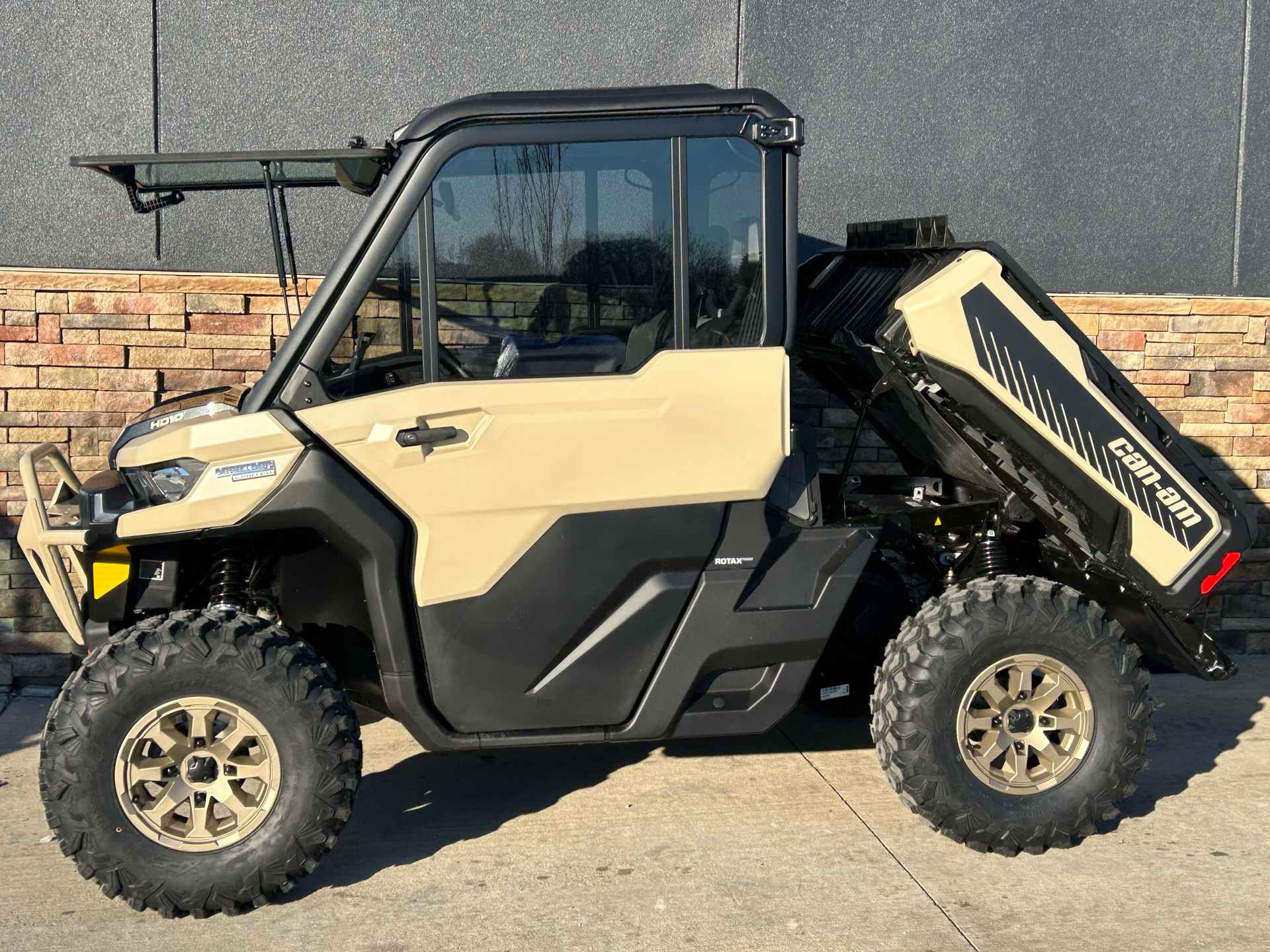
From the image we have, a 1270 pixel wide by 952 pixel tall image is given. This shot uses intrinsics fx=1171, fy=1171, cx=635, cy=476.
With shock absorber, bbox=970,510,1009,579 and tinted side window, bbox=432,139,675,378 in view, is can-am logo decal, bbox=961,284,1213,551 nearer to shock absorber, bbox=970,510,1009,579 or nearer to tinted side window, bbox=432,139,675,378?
shock absorber, bbox=970,510,1009,579

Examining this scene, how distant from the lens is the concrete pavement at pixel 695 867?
3711 millimetres

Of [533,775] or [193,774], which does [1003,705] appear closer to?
[533,775]

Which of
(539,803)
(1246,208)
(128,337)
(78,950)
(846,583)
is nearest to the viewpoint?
(78,950)

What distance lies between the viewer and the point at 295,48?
19.8ft

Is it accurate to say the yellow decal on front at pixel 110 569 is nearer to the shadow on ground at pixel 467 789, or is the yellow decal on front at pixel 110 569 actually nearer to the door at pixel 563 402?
the door at pixel 563 402

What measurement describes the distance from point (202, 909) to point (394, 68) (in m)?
4.21

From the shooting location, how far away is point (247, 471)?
12.2 feet

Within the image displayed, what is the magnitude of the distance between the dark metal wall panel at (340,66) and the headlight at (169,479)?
8.30ft

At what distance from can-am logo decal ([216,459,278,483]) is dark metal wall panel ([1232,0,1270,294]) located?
566 cm

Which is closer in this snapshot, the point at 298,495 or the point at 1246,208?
the point at 298,495

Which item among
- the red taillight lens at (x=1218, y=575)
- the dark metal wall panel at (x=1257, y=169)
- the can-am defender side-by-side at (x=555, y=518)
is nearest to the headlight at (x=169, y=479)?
the can-am defender side-by-side at (x=555, y=518)

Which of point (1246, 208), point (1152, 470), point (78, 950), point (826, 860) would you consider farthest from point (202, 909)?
point (1246, 208)

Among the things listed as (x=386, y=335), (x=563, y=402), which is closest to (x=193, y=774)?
(x=386, y=335)

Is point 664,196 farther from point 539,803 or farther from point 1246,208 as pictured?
point 1246,208
